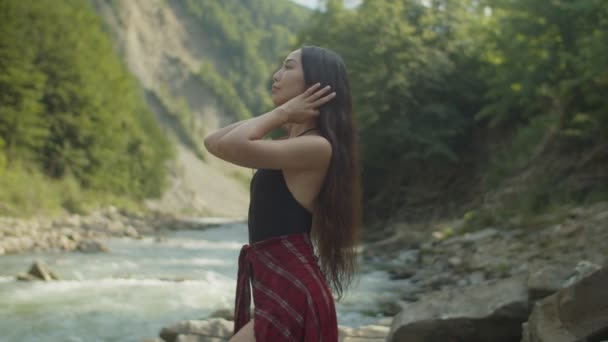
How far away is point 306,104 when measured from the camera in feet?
6.70

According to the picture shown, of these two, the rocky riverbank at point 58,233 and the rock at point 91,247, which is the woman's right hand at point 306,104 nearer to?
the rocky riverbank at point 58,233

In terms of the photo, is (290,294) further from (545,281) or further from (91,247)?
(91,247)

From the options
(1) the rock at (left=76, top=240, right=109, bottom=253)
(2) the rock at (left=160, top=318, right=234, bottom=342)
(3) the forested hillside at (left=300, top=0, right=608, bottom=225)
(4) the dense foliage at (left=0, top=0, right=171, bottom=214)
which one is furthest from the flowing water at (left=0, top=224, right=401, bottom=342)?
(4) the dense foliage at (left=0, top=0, right=171, bottom=214)

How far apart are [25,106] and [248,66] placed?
302 ft

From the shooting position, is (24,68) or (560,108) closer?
(560,108)

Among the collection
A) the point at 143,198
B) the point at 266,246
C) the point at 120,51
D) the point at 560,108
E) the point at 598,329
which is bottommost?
the point at 143,198

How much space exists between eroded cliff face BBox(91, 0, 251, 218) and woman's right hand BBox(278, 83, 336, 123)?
156 feet

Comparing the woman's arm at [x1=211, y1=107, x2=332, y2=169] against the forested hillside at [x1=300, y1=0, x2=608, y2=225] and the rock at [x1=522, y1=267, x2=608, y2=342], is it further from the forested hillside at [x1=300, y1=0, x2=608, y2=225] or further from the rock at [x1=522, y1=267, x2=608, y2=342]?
the forested hillside at [x1=300, y1=0, x2=608, y2=225]

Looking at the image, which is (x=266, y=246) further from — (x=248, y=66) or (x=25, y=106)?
(x=248, y=66)

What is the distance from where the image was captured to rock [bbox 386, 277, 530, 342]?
14.1 feet

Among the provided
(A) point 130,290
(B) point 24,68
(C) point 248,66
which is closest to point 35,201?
(B) point 24,68

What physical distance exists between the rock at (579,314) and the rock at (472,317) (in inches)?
36.0

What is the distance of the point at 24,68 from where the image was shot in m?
21.9

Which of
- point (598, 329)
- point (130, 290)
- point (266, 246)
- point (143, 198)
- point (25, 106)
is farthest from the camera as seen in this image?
point (143, 198)
